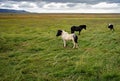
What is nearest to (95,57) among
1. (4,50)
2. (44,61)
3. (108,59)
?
(108,59)

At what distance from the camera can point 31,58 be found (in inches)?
491

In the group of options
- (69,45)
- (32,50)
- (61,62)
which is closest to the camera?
(61,62)

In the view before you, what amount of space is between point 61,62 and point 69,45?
5.41 meters

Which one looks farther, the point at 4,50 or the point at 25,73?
the point at 4,50

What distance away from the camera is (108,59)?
11.8 m

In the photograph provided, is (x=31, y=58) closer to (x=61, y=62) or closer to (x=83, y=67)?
(x=61, y=62)

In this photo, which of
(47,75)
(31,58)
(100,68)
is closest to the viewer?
(47,75)

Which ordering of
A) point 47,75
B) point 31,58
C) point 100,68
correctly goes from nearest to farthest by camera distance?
point 47,75 < point 100,68 < point 31,58

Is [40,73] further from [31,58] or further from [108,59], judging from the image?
[108,59]

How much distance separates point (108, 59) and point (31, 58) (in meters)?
4.45

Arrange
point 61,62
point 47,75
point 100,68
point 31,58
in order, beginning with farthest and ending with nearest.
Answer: point 31,58 → point 61,62 → point 100,68 → point 47,75

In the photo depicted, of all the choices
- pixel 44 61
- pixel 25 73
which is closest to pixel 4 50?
pixel 44 61

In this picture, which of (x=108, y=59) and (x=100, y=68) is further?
(x=108, y=59)

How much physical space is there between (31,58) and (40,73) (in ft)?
9.67
